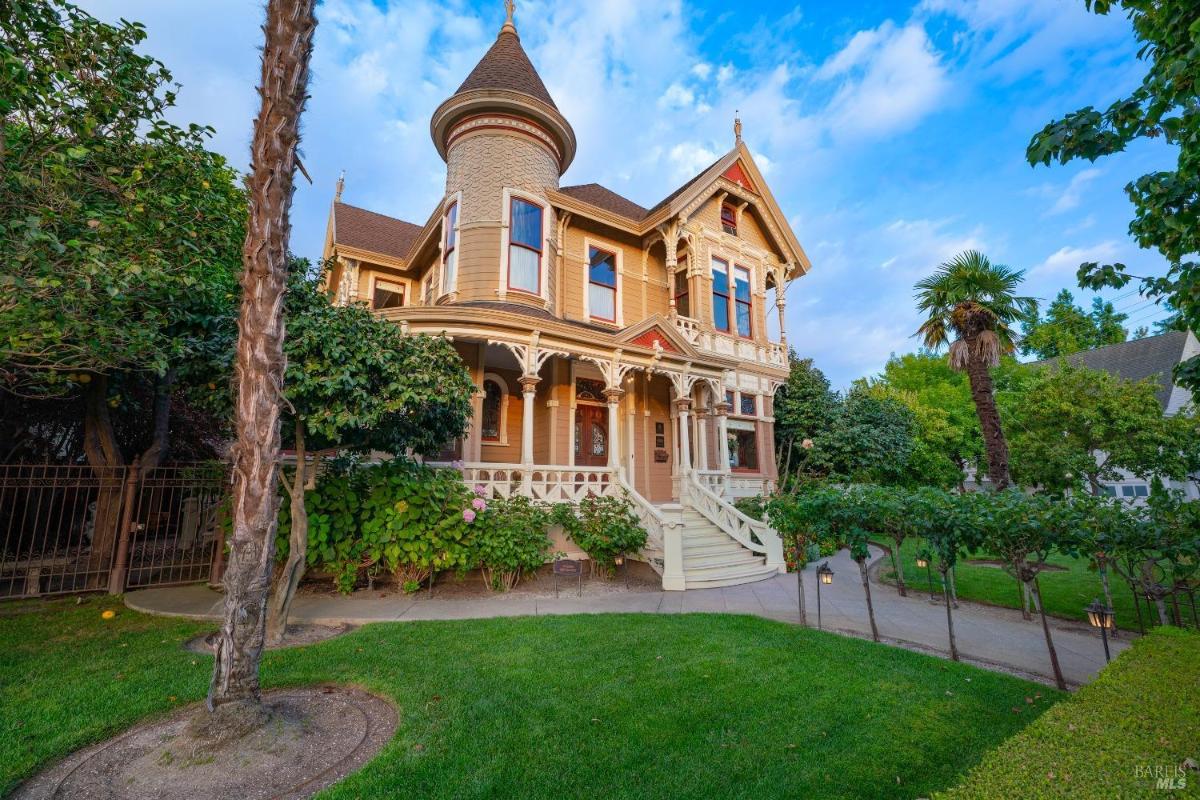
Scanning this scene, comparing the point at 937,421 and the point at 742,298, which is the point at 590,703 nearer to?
the point at 742,298

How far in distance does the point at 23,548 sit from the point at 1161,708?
59.0 ft

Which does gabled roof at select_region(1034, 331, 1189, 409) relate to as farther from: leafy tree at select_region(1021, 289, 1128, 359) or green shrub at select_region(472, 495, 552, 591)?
green shrub at select_region(472, 495, 552, 591)

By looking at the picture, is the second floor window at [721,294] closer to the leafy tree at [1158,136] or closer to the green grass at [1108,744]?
the leafy tree at [1158,136]

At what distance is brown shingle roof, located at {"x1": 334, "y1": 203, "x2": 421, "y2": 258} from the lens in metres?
17.3

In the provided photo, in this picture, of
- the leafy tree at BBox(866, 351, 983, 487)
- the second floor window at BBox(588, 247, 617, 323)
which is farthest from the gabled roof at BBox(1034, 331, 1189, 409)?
the second floor window at BBox(588, 247, 617, 323)

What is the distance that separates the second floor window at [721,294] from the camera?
16.8 metres

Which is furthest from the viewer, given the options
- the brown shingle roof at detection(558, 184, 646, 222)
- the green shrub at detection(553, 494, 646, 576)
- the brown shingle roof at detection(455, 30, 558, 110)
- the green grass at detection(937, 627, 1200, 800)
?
the brown shingle roof at detection(558, 184, 646, 222)

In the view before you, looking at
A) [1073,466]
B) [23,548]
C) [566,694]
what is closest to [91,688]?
[566,694]

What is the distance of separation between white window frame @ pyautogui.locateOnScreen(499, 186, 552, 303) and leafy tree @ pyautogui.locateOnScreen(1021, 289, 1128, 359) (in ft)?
132

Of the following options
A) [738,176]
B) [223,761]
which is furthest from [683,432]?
[223,761]

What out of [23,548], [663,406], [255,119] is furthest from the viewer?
[663,406]

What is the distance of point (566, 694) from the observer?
445 centimetres

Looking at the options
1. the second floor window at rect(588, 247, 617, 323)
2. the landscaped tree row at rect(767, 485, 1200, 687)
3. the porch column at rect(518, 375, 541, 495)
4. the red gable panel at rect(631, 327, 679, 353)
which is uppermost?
the second floor window at rect(588, 247, 617, 323)

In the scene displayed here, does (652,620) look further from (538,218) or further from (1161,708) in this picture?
(538,218)
